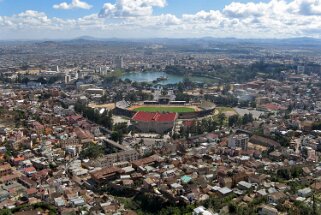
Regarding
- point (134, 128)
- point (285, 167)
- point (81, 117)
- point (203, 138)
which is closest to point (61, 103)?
point (81, 117)

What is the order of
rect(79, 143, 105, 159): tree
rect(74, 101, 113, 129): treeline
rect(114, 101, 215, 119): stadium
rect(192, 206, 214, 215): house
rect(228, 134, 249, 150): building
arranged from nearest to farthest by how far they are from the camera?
1. rect(192, 206, 214, 215): house
2. rect(79, 143, 105, 159): tree
3. rect(228, 134, 249, 150): building
4. rect(74, 101, 113, 129): treeline
5. rect(114, 101, 215, 119): stadium

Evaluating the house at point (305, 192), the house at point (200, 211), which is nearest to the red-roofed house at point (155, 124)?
the house at point (305, 192)

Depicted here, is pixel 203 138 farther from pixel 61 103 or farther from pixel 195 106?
pixel 61 103

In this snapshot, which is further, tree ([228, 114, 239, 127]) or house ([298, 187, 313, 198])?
tree ([228, 114, 239, 127])

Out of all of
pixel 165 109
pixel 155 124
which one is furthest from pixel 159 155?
pixel 165 109

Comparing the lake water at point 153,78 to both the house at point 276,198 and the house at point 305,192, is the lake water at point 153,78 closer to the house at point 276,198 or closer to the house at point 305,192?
the house at point 305,192

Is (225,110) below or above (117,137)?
below

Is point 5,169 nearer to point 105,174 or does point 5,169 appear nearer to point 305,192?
point 105,174

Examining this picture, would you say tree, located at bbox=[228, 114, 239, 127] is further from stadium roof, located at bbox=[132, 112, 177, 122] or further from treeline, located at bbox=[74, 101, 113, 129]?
treeline, located at bbox=[74, 101, 113, 129]

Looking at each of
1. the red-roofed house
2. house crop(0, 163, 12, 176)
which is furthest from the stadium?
house crop(0, 163, 12, 176)
